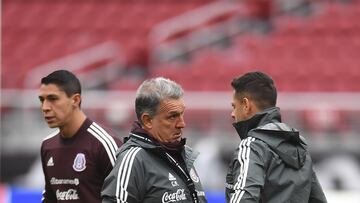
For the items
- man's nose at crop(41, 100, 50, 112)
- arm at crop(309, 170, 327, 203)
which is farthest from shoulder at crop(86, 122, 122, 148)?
arm at crop(309, 170, 327, 203)

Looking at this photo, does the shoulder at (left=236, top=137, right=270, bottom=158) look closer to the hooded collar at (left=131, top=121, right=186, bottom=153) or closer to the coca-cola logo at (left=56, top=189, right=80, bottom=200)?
the hooded collar at (left=131, top=121, right=186, bottom=153)

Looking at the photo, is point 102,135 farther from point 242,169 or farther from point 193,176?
point 242,169

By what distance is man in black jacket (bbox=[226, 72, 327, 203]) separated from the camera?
14.3 feet

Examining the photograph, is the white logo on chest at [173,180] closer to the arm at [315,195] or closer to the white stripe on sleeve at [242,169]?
the white stripe on sleeve at [242,169]

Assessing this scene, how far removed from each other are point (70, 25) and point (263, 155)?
13525 mm

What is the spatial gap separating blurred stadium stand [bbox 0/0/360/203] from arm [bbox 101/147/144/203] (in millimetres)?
6534

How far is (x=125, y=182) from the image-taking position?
14.0ft

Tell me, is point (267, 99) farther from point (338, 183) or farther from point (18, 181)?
point (18, 181)

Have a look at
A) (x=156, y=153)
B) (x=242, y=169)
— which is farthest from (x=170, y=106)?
(x=242, y=169)

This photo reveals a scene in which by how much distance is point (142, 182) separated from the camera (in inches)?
171

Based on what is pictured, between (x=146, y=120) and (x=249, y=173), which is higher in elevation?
(x=146, y=120)

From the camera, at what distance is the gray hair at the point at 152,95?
14.5ft

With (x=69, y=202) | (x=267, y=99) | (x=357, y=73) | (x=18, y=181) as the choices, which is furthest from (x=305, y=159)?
(x=357, y=73)

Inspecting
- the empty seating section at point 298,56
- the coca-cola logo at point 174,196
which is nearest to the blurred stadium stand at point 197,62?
the empty seating section at point 298,56
